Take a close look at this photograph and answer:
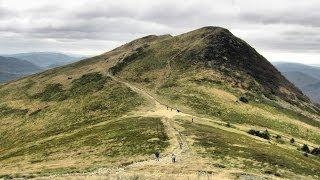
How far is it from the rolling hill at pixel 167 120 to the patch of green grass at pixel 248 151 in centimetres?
22

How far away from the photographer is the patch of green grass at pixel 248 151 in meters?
60.8

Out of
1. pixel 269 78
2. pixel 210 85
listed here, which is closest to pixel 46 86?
pixel 210 85

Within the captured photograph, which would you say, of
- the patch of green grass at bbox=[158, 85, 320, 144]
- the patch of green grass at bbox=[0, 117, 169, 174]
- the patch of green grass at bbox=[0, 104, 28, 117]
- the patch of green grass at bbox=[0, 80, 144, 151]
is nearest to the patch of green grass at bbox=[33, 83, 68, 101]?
the patch of green grass at bbox=[0, 80, 144, 151]

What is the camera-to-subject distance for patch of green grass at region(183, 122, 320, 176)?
60781 mm

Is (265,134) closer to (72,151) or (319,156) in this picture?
(319,156)

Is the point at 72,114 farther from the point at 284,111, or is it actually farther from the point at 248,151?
the point at 248,151

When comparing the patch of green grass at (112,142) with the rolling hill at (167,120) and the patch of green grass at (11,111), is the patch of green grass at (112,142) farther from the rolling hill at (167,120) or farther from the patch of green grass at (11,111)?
the patch of green grass at (11,111)

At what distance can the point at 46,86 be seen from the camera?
184000mm

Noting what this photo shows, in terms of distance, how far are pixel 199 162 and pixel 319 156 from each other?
34.6 meters

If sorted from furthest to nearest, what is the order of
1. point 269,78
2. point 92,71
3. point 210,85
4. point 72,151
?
point 92,71, point 269,78, point 210,85, point 72,151

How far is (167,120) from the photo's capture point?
88.0 metres

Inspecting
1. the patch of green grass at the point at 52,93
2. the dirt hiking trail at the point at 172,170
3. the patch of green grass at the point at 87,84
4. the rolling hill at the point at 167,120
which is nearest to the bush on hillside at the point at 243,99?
the rolling hill at the point at 167,120

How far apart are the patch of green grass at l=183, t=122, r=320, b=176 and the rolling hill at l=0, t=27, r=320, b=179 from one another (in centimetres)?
22

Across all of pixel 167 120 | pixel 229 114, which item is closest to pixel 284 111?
pixel 229 114
